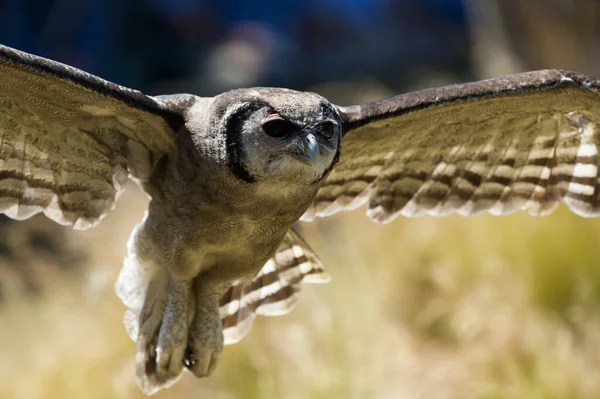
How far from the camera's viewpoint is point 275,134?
9.15 feet

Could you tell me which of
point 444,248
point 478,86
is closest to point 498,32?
point 444,248

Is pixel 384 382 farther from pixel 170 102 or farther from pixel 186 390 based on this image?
pixel 170 102

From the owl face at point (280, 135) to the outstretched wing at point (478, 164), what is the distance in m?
0.72

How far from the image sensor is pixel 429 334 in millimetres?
6395

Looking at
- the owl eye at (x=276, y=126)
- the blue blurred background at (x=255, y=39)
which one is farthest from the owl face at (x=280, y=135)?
the blue blurred background at (x=255, y=39)

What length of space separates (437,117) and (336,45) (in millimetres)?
10590

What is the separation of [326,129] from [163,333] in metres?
1.11

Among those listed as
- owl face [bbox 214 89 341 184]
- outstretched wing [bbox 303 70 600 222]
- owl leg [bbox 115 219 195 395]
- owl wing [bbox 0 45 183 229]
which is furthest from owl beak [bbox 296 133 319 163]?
owl leg [bbox 115 219 195 395]

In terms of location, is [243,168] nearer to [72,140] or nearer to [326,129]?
[326,129]

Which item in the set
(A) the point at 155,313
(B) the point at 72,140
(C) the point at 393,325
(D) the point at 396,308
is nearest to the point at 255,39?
(D) the point at 396,308

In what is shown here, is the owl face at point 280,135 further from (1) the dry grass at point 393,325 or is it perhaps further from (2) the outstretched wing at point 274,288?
(1) the dry grass at point 393,325

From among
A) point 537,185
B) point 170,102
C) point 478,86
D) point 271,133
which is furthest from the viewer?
point 537,185

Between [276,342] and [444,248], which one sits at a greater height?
[444,248]

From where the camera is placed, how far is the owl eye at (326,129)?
9.17 ft
